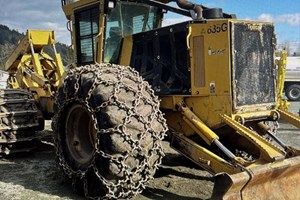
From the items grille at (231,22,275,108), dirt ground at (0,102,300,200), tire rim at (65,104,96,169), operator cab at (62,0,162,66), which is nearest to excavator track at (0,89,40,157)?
dirt ground at (0,102,300,200)

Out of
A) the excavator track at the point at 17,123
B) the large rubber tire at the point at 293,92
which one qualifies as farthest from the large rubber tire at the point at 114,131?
the large rubber tire at the point at 293,92

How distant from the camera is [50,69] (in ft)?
26.2

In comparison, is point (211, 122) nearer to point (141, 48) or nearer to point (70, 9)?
point (141, 48)

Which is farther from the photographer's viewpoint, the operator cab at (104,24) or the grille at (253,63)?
the operator cab at (104,24)

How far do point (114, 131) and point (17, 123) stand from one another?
108 inches

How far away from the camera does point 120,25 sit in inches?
235

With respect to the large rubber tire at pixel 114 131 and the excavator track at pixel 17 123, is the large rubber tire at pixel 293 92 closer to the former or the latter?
the excavator track at pixel 17 123

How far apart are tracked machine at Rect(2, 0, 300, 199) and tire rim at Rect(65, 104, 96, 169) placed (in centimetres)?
1

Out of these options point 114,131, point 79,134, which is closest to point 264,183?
point 114,131

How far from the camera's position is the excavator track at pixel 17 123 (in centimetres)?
618

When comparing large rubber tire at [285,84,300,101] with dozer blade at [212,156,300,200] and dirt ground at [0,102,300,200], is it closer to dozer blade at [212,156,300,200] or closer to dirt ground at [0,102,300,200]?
dirt ground at [0,102,300,200]

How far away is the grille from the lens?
187 inches

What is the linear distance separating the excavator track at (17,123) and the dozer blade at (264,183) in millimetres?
3572

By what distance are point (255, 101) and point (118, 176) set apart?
2.01m
